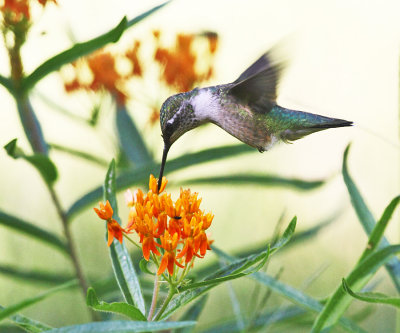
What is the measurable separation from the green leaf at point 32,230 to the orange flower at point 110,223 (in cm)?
47

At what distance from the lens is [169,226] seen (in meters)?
1.04

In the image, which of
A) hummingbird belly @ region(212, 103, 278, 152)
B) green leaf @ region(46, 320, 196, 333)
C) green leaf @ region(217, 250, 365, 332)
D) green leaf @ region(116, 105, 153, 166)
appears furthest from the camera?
green leaf @ region(116, 105, 153, 166)

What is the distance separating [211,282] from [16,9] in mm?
715

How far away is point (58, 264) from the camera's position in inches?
125

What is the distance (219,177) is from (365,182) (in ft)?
5.87

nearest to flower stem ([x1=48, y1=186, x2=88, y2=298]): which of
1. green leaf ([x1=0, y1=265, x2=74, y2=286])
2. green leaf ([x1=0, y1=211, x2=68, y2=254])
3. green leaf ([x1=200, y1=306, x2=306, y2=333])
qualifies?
green leaf ([x1=0, y1=211, x2=68, y2=254])

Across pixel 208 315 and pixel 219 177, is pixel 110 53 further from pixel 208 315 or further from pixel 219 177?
pixel 208 315

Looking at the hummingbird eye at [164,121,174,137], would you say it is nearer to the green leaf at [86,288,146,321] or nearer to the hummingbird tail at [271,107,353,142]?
the hummingbird tail at [271,107,353,142]

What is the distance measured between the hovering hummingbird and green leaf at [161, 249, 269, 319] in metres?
0.37

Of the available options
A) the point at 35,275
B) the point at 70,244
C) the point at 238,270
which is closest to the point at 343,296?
the point at 238,270

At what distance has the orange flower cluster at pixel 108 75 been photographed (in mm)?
2104

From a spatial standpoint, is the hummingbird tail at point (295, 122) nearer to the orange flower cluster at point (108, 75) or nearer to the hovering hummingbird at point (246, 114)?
the hovering hummingbird at point (246, 114)

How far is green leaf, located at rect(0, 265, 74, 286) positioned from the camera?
5.60 feet

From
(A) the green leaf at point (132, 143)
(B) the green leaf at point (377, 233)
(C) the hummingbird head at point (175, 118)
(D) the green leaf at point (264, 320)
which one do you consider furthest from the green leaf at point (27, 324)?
(A) the green leaf at point (132, 143)
